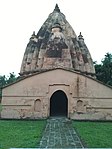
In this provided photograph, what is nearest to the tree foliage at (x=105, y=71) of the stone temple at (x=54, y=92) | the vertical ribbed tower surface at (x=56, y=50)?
the vertical ribbed tower surface at (x=56, y=50)

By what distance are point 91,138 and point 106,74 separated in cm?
2143

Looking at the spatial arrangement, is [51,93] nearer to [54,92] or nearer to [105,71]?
[54,92]

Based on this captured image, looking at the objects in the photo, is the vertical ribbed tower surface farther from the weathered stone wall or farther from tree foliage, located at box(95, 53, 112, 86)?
tree foliage, located at box(95, 53, 112, 86)

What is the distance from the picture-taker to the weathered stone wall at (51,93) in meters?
16.9

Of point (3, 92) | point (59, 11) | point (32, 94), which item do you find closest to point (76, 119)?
point (32, 94)

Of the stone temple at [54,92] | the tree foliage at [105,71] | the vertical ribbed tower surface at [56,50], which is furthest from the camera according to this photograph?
the tree foliage at [105,71]

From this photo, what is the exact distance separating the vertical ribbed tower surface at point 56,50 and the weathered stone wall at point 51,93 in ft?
8.70

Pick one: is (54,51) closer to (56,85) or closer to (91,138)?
(56,85)

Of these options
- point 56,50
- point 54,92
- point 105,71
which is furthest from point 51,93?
point 105,71

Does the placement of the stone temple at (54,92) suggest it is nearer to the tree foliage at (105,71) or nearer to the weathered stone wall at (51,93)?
the weathered stone wall at (51,93)

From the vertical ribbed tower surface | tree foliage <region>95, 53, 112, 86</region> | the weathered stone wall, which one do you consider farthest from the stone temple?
tree foliage <region>95, 53, 112, 86</region>

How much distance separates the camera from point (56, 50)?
69.1ft

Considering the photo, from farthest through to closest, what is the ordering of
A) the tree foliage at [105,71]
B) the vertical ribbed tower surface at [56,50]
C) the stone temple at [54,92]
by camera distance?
the tree foliage at [105,71] → the vertical ribbed tower surface at [56,50] → the stone temple at [54,92]

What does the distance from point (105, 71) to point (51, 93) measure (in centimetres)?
1512
